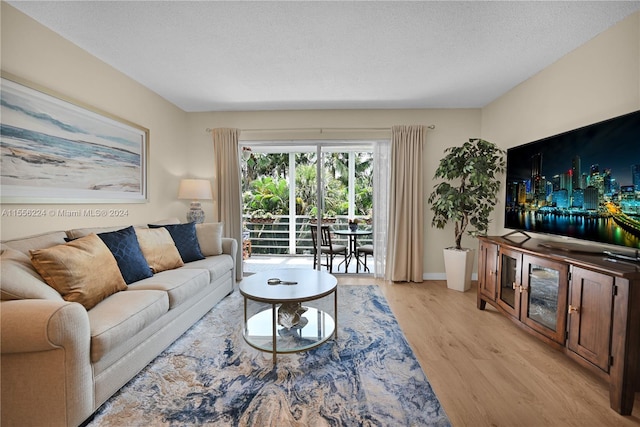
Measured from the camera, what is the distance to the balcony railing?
5.34 meters

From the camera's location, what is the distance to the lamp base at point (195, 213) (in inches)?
156

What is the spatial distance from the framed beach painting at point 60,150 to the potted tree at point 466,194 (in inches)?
150

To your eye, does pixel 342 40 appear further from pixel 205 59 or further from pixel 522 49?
pixel 522 49

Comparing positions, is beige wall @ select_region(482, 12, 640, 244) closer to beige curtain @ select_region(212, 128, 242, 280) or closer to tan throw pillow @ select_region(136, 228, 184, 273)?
beige curtain @ select_region(212, 128, 242, 280)

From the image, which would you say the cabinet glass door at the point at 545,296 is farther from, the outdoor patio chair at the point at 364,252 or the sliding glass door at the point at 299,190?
the sliding glass door at the point at 299,190

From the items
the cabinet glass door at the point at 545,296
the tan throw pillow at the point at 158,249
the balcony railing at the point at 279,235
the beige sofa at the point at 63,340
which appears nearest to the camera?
the beige sofa at the point at 63,340

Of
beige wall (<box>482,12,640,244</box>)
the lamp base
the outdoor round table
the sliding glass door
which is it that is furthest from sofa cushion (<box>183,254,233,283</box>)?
beige wall (<box>482,12,640,244</box>)

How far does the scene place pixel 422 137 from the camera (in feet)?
13.3

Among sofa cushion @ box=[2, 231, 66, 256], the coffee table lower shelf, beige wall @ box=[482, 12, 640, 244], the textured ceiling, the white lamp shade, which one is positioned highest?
the textured ceiling

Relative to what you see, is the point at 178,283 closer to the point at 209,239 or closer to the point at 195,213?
the point at 209,239

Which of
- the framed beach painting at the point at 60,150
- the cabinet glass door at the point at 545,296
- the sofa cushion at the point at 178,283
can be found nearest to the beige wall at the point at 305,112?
the framed beach painting at the point at 60,150

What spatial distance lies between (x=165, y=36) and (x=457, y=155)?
340 centimetres

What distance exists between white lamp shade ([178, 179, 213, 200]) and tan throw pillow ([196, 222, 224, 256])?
0.52 metres

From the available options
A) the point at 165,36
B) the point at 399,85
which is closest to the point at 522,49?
the point at 399,85
